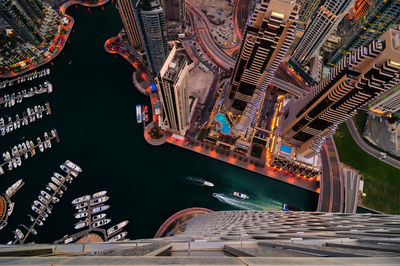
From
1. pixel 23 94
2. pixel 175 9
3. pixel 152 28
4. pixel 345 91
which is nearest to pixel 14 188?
pixel 23 94

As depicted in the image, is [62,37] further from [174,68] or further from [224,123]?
[224,123]

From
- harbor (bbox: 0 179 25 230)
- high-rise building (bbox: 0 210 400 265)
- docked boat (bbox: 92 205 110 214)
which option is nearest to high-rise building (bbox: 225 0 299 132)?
high-rise building (bbox: 0 210 400 265)

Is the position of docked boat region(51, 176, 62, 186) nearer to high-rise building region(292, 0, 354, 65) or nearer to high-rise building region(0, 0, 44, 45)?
high-rise building region(0, 0, 44, 45)

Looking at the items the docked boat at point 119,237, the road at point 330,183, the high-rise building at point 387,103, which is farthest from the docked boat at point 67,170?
the high-rise building at point 387,103

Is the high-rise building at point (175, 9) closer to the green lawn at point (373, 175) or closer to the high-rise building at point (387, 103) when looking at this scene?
the green lawn at point (373, 175)

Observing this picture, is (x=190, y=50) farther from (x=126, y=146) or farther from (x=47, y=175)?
(x=47, y=175)

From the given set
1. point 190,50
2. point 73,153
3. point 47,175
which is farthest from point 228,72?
point 47,175

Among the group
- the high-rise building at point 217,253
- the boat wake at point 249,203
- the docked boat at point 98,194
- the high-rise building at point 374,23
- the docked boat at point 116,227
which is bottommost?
the docked boat at point 116,227
